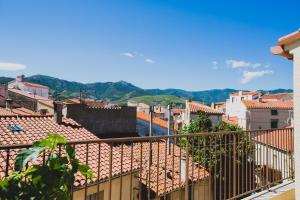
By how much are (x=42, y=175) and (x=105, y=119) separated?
24919 mm

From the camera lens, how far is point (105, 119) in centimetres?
2688

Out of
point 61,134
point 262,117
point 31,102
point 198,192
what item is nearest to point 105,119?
point 61,134

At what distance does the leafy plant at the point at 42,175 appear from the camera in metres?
2.12

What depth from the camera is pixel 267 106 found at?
1863 inches

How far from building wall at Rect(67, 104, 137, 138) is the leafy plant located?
2156 cm

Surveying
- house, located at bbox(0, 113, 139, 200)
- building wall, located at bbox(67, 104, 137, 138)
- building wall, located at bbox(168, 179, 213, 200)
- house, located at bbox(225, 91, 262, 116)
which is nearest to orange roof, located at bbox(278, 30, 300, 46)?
building wall, located at bbox(168, 179, 213, 200)

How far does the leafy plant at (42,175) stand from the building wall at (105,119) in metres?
21.6

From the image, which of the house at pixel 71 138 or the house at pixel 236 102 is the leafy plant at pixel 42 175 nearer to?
the house at pixel 71 138

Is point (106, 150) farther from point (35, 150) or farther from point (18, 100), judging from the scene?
point (18, 100)

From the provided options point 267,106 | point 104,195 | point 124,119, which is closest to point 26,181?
point 104,195

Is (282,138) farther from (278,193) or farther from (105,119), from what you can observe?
(105,119)

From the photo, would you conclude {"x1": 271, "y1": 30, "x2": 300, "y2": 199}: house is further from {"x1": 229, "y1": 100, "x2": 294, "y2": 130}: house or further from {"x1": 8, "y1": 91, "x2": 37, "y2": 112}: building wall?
{"x1": 229, "y1": 100, "x2": 294, "y2": 130}: house

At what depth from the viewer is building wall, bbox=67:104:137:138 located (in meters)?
23.9

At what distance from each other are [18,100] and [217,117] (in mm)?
26802
